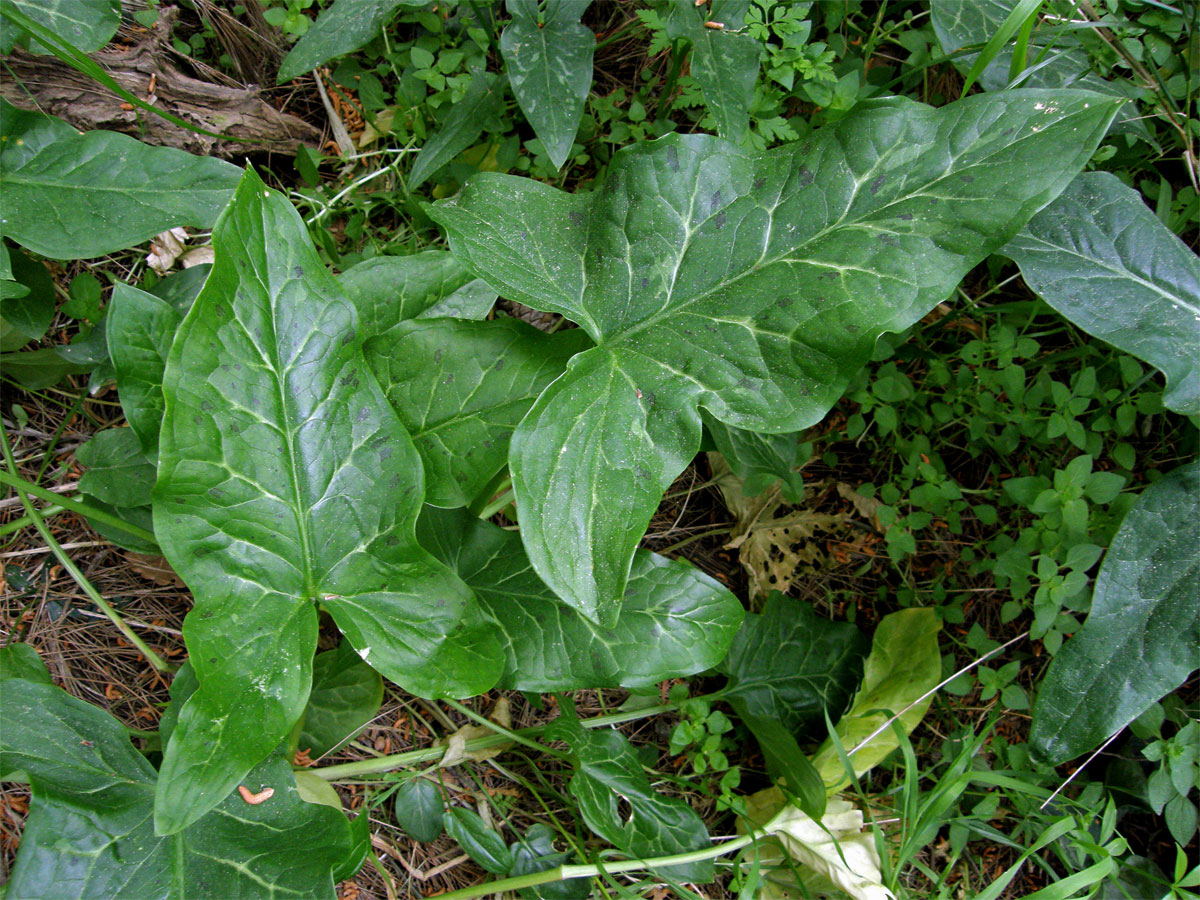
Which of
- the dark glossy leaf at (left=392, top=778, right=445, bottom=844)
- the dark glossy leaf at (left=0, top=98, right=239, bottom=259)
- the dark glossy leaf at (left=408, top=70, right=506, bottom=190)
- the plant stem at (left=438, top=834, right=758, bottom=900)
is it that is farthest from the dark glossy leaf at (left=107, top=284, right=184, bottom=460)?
the plant stem at (left=438, top=834, right=758, bottom=900)

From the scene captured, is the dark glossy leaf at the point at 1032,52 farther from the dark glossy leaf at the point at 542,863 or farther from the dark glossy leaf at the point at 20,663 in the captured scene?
the dark glossy leaf at the point at 20,663

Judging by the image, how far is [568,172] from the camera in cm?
191

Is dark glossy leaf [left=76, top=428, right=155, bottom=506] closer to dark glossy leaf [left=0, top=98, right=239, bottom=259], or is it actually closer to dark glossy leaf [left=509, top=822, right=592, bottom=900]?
dark glossy leaf [left=0, top=98, right=239, bottom=259]

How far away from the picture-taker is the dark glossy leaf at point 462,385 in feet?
4.13

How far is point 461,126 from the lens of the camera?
1.76 m

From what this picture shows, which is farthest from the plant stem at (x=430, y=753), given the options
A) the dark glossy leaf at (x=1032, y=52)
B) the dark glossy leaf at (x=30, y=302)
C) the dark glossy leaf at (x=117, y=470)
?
the dark glossy leaf at (x=1032, y=52)

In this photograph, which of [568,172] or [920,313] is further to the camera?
[568,172]

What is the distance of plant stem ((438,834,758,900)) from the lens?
5.15 feet

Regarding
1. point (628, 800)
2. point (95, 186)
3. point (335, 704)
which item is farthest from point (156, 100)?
point (628, 800)

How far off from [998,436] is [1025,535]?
0.81ft

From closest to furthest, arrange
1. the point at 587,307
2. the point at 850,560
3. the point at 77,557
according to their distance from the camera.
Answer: the point at 587,307 → the point at 77,557 → the point at 850,560

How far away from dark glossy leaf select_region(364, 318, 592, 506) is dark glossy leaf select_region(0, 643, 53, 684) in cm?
83

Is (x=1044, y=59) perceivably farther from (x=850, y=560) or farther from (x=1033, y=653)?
(x=1033, y=653)

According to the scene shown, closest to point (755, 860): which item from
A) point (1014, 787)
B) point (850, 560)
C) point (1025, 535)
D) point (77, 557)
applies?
point (1014, 787)
